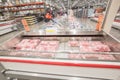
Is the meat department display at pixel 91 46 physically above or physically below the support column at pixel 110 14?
below

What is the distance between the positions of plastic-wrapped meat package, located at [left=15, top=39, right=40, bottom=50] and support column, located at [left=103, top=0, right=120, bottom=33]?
1242 millimetres

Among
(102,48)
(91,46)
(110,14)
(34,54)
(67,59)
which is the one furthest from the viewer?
(110,14)

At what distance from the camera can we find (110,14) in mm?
1795

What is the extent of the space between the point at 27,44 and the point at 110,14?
58.6 inches

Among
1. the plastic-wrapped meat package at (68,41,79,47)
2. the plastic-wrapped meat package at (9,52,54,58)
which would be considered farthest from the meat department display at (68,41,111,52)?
the plastic-wrapped meat package at (9,52,54,58)

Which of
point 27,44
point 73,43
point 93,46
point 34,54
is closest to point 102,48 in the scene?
point 93,46

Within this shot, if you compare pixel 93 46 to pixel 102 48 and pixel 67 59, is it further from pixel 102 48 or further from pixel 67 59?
pixel 67 59

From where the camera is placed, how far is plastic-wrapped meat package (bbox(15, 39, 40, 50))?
1762mm

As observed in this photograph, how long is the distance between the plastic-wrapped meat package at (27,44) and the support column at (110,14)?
1.24 meters

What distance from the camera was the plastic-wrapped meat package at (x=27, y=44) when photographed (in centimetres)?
176

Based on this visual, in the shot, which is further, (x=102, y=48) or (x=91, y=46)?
(x=91, y=46)

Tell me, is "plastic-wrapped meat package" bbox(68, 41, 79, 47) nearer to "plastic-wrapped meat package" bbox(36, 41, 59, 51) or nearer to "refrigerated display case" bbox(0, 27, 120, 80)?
"refrigerated display case" bbox(0, 27, 120, 80)

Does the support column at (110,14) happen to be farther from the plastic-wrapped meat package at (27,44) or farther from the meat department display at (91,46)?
the plastic-wrapped meat package at (27,44)

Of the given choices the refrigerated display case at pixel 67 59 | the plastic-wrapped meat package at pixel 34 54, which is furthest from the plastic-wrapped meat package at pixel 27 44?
the plastic-wrapped meat package at pixel 34 54
